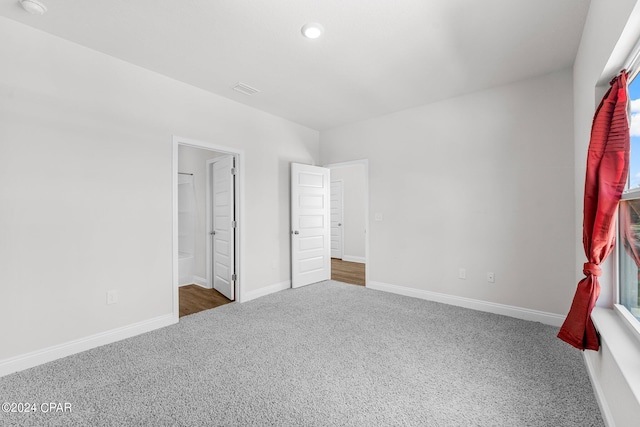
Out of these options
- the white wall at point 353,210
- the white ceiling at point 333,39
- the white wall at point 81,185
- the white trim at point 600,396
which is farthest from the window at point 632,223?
the white wall at point 353,210

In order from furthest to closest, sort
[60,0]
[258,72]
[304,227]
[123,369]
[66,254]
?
[304,227]
[258,72]
[66,254]
[123,369]
[60,0]

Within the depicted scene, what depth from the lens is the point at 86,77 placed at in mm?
2486

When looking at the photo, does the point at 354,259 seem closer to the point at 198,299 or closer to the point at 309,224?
the point at 309,224

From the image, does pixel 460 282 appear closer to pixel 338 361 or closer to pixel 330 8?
pixel 338 361

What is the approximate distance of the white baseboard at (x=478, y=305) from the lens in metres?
2.96

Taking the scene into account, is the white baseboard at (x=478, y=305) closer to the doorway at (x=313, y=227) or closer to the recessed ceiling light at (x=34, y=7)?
the doorway at (x=313, y=227)

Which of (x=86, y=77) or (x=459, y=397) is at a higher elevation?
(x=86, y=77)

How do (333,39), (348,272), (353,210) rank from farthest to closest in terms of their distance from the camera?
(353,210) → (348,272) → (333,39)

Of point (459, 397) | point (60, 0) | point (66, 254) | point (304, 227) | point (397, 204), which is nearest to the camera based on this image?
point (459, 397)

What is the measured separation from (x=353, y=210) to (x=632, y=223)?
567 cm

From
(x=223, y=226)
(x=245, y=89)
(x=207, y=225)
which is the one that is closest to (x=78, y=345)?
(x=223, y=226)

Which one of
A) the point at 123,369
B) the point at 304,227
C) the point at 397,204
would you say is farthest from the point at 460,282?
the point at 123,369

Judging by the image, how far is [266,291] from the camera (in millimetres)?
4090

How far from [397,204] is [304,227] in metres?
1.52
